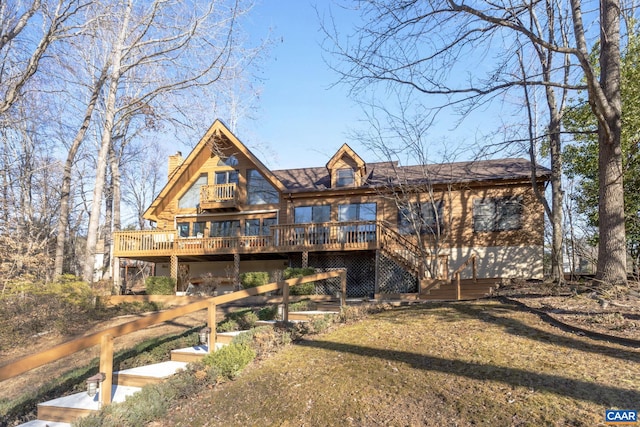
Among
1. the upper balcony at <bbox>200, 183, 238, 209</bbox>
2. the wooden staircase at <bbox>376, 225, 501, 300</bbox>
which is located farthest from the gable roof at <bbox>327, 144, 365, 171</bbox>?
the upper balcony at <bbox>200, 183, 238, 209</bbox>

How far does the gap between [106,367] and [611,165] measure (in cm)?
823

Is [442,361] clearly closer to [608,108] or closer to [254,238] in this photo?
[608,108]

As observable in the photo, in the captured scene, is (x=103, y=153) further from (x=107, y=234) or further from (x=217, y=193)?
(x=107, y=234)

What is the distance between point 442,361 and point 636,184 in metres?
13.7

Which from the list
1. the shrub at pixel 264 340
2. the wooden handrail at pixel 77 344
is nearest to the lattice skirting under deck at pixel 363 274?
the shrub at pixel 264 340

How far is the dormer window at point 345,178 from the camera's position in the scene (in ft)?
61.9

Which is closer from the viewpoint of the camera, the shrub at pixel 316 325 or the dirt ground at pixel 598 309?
the dirt ground at pixel 598 309

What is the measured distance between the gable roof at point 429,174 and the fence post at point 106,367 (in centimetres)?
1241

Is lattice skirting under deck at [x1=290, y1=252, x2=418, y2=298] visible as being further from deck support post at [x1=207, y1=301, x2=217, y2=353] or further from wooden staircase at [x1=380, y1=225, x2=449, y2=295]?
deck support post at [x1=207, y1=301, x2=217, y2=353]

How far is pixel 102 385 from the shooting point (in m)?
4.25

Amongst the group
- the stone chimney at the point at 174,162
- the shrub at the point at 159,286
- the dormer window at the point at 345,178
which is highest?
the stone chimney at the point at 174,162

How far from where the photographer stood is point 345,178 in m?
19.0

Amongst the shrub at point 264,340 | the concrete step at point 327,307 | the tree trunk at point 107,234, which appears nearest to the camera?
the shrub at point 264,340

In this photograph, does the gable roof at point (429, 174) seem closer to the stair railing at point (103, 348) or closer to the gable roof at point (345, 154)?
the gable roof at point (345, 154)
